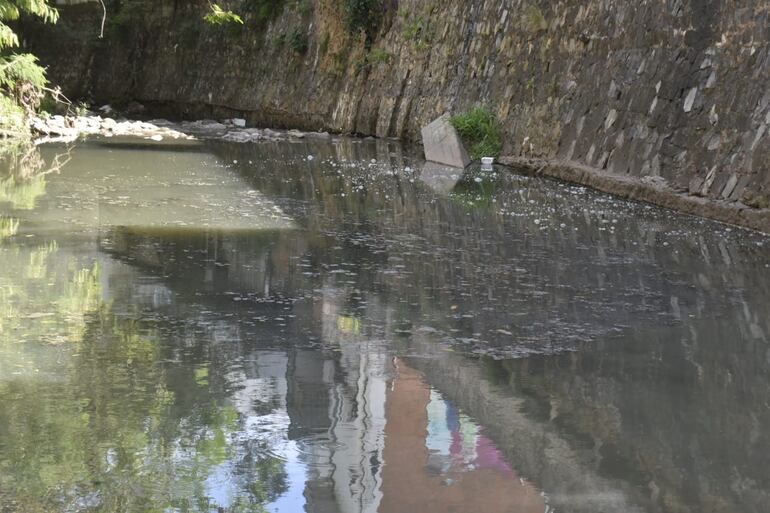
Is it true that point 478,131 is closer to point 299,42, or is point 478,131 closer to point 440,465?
point 299,42

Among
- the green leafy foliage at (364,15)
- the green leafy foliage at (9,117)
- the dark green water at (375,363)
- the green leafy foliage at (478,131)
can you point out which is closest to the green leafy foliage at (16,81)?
the green leafy foliage at (9,117)

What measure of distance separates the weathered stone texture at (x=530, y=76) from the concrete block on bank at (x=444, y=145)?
35.5 inches

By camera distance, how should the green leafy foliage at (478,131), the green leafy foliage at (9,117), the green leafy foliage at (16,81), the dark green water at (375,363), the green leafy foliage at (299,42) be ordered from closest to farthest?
the dark green water at (375,363)
the green leafy foliage at (478,131)
the green leafy foliage at (16,81)
the green leafy foliage at (9,117)
the green leafy foliage at (299,42)

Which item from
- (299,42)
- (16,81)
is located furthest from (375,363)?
(299,42)

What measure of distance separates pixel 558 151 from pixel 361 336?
11.6m

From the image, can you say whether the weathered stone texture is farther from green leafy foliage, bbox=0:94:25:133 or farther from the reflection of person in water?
green leafy foliage, bbox=0:94:25:133

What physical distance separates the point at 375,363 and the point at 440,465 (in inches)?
61.2

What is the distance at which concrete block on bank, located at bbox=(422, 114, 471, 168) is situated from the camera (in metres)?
19.6

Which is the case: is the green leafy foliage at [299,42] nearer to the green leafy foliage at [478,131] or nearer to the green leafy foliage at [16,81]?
the green leafy foliage at [16,81]

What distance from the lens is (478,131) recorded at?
67.6ft

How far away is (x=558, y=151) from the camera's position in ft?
57.8

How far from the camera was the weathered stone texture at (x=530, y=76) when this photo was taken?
1304 cm

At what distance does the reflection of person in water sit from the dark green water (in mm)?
13

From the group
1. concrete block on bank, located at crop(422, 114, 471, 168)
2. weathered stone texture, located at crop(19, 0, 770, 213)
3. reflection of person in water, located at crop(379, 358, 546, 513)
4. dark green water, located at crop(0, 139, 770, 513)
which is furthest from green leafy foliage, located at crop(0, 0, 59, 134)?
reflection of person in water, located at crop(379, 358, 546, 513)
